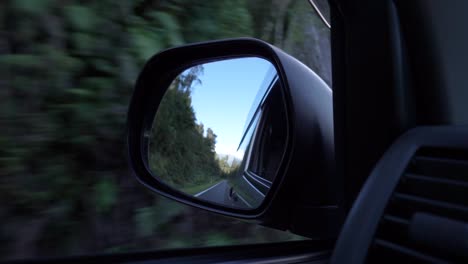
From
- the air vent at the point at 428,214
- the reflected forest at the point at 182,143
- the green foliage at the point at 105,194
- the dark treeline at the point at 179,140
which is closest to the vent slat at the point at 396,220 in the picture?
the air vent at the point at 428,214

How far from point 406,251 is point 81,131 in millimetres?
1923

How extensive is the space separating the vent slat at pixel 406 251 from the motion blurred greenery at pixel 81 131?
2.80ft

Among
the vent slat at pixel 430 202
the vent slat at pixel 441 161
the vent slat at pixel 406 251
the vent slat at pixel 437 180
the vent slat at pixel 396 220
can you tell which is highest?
the vent slat at pixel 441 161

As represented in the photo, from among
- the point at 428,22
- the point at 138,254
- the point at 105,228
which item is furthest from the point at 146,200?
the point at 428,22

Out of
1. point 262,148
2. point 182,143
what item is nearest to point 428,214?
point 262,148

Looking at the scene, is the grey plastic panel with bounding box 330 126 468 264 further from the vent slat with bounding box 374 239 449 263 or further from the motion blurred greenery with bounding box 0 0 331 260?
the motion blurred greenery with bounding box 0 0 331 260

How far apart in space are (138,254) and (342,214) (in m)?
0.72

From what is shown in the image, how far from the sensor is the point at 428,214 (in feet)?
3.66

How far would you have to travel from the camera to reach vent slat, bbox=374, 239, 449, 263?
1044 millimetres

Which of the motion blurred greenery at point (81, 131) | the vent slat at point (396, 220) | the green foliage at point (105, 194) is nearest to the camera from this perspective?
the vent slat at point (396, 220)

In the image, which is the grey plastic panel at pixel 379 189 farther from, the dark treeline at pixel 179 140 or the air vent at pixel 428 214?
the dark treeline at pixel 179 140

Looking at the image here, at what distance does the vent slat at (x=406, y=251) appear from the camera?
1.04 meters

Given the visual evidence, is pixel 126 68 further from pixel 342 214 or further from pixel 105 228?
pixel 342 214

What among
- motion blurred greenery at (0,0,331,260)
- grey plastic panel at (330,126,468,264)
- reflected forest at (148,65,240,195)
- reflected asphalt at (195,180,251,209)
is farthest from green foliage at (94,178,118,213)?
grey plastic panel at (330,126,468,264)
